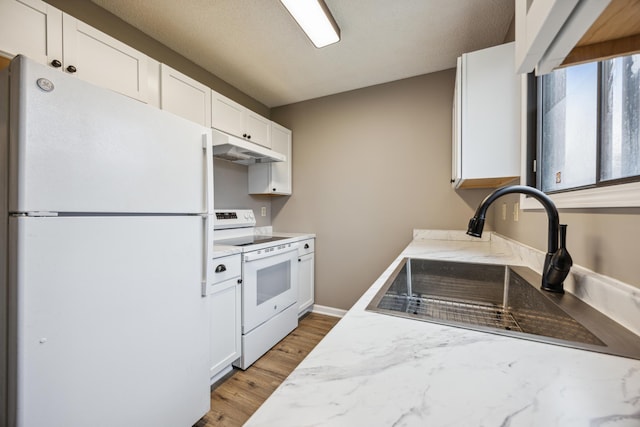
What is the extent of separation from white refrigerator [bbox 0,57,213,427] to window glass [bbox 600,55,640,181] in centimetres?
163

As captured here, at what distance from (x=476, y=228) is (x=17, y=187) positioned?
1453 mm

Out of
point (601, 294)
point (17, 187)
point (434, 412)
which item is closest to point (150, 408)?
point (17, 187)

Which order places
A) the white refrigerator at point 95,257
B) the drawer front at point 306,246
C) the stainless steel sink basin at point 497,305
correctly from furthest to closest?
the drawer front at point 306,246 < the white refrigerator at point 95,257 < the stainless steel sink basin at point 497,305

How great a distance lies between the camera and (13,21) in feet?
3.57

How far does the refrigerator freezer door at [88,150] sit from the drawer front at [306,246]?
1470 mm

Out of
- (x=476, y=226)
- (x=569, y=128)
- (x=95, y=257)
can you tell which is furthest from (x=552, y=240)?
(x=95, y=257)

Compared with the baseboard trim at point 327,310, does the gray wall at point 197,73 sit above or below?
above

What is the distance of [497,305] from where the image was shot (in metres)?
1.09

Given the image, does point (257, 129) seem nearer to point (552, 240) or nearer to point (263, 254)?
point (263, 254)

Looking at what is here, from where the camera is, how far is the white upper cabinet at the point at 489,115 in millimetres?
1358

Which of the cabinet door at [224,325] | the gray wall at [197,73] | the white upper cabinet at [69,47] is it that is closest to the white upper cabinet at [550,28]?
the cabinet door at [224,325]

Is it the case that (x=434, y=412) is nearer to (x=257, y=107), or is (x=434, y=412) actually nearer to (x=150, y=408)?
(x=150, y=408)

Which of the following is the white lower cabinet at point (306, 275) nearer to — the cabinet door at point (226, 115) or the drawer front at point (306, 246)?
the drawer front at point (306, 246)

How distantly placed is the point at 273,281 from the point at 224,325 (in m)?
0.58
